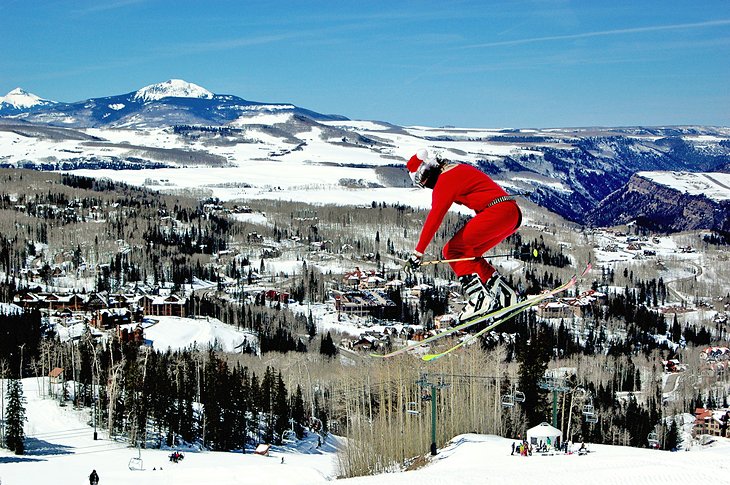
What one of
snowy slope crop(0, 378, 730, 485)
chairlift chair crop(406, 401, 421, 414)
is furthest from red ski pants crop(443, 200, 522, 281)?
chairlift chair crop(406, 401, 421, 414)

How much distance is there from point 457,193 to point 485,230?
465 mm

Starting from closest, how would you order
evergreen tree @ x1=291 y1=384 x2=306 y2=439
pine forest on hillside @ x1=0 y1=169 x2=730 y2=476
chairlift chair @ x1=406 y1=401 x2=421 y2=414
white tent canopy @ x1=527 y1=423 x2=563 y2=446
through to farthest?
white tent canopy @ x1=527 y1=423 x2=563 y2=446 → chairlift chair @ x1=406 y1=401 x2=421 y2=414 → pine forest on hillside @ x1=0 y1=169 x2=730 y2=476 → evergreen tree @ x1=291 y1=384 x2=306 y2=439

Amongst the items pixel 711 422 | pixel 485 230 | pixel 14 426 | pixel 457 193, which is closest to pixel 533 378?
pixel 14 426

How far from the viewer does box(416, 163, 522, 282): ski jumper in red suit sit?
7.62m

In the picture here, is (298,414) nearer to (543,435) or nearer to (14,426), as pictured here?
(14,426)

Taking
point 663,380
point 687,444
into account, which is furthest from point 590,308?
point 687,444

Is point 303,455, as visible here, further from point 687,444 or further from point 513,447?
point 687,444

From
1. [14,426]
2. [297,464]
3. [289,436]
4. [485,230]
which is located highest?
[485,230]

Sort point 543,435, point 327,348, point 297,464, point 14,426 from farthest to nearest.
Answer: point 327,348, point 14,426, point 297,464, point 543,435

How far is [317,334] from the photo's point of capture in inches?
2761

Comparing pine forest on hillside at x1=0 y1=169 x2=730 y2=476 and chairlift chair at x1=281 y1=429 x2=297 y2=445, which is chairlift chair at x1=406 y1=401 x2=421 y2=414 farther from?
chairlift chair at x1=281 y1=429 x2=297 y2=445

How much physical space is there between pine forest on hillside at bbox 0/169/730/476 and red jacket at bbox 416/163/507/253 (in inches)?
36.4

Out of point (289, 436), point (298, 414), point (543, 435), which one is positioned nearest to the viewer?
point (543, 435)

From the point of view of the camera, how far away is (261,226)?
140875 mm
